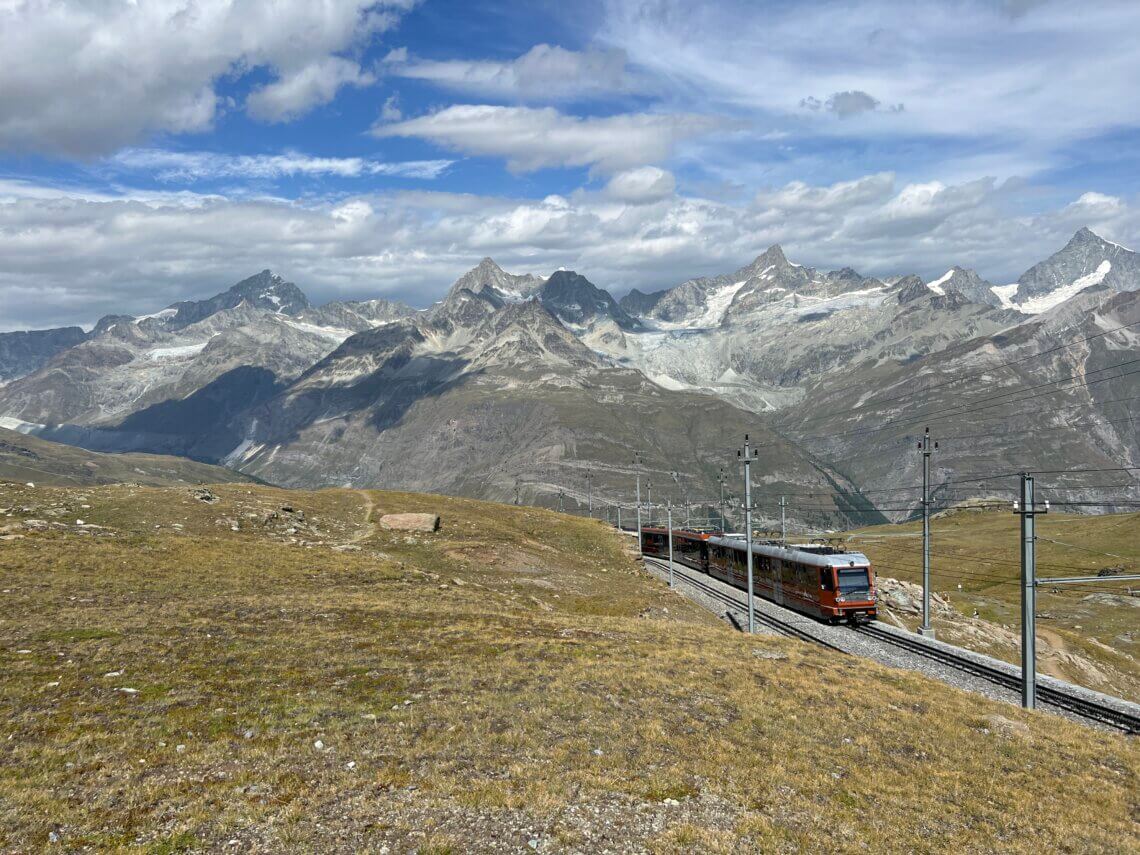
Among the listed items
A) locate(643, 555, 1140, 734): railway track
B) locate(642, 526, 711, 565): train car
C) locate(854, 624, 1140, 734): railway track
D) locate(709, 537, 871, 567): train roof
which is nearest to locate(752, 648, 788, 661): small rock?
locate(643, 555, 1140, 734): railway track

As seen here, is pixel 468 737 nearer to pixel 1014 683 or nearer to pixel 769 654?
pixel 769 654

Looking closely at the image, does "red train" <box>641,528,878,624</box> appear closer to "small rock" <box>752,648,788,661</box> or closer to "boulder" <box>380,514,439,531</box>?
"small rock" <box>752,648,788,661</box>

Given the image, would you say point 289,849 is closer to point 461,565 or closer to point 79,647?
point 79,647

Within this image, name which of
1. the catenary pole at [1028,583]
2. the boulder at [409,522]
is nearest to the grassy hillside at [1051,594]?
the catenary pole at [1028,583]

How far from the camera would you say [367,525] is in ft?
281

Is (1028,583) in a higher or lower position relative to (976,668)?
higher

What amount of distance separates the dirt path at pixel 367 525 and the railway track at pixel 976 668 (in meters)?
38.4

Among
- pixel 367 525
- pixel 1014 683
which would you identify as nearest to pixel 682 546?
pixel 367 525

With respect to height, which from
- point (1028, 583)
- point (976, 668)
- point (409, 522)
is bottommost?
point (976, 668)

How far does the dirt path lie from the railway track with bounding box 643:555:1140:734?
3838 centimetres

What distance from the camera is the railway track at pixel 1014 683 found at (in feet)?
114

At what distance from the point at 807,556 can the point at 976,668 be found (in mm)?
23064

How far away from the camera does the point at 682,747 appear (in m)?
22.9

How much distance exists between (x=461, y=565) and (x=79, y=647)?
146 feet
